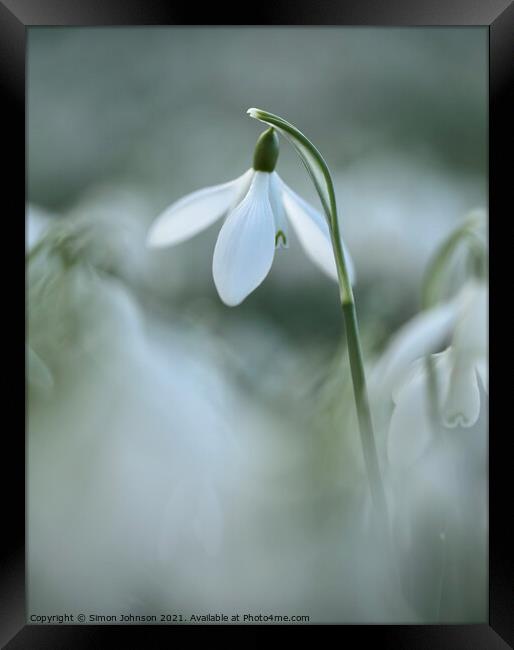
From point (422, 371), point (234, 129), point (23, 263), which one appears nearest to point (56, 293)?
point (23, 263)

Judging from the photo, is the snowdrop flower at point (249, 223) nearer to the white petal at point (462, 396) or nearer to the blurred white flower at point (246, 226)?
the blurred white flower at point (246, 226)

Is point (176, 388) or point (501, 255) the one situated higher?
point (501, 255)

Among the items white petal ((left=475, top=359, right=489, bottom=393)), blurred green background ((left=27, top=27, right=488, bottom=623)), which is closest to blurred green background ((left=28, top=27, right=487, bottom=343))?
blurred green background ((left=27, top=27, right=488, bottom=623))

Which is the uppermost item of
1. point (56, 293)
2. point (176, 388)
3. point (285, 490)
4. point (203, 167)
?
point (203, 167)

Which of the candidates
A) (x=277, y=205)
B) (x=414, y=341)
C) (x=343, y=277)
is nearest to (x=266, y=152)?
(x=277, y=205)

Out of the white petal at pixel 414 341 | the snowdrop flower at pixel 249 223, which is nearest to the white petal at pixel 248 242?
the snowdrop flower at pixel 249 223

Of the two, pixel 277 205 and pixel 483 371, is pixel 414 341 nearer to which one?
pixel 483 371

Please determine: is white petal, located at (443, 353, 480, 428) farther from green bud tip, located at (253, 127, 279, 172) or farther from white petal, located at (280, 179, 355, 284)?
green bud tip, located at (253, 127, 279, 172)

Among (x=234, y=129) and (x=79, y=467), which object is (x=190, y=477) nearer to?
(x=79, y=467)
